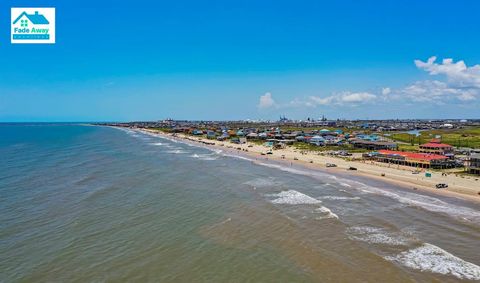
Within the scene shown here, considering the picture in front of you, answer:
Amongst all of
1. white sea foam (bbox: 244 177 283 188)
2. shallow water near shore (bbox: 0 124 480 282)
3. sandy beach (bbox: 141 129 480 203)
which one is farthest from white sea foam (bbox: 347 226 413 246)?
white sea foam (bbox: 244 177 283 188)

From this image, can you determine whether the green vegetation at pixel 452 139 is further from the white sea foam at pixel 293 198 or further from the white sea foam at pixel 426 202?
the white sea foam at pixel 293 198

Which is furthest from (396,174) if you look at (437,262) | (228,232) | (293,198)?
(228,232)

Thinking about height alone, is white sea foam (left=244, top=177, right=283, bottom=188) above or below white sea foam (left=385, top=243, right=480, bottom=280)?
above

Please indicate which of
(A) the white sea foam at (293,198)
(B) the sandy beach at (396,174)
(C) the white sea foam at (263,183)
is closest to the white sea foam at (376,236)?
(A) the white sea foam at (293,198)

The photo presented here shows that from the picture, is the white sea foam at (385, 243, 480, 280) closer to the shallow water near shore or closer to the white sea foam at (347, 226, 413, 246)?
the shallow water near shore

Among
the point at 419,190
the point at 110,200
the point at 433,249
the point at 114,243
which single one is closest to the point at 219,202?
the point at 110,200

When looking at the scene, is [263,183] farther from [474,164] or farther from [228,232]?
[474,164]

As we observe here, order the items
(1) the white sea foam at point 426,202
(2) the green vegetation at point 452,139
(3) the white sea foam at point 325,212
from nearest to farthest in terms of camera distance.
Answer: (3) the white sea foam at point 325,212, (1) the white sea foam at point 426,202, (2) the green vegetation at point 452,139
